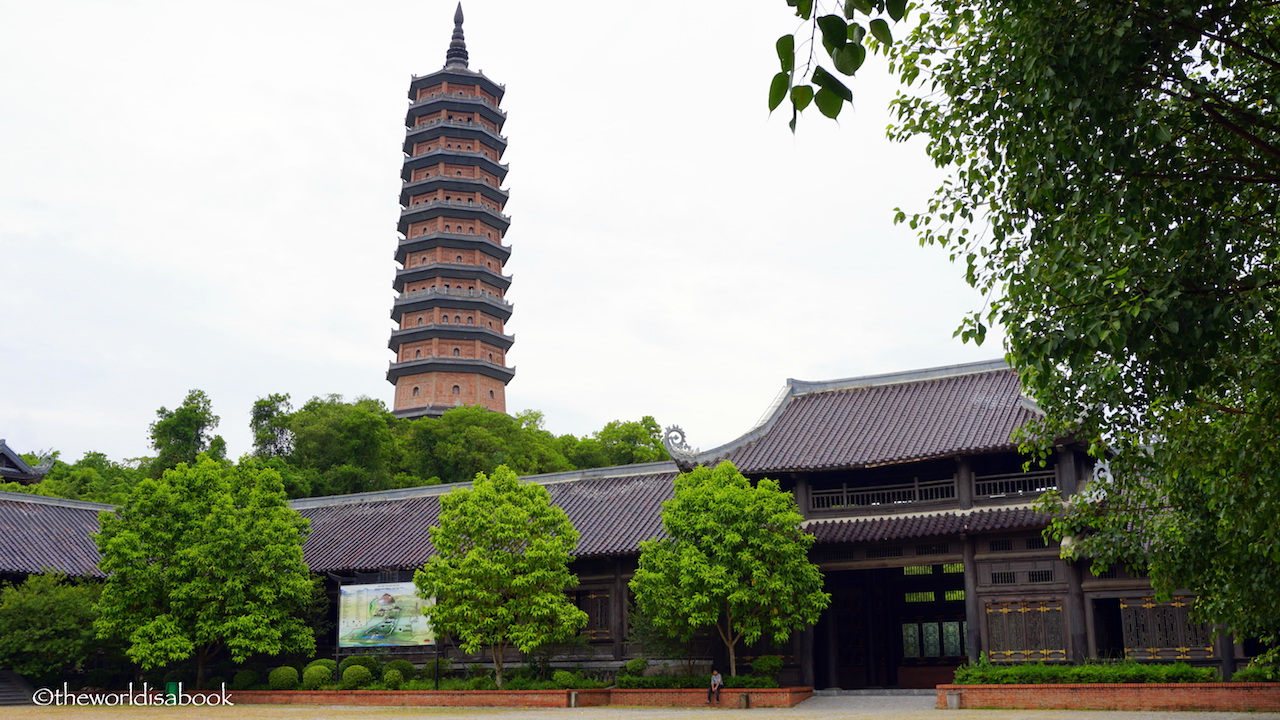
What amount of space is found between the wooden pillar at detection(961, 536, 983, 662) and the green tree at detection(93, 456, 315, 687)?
16.9 metres

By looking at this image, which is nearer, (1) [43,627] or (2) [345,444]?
(1) [43,627]

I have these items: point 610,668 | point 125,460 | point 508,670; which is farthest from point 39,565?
point 125,460

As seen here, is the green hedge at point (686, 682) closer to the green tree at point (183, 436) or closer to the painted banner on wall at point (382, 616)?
the painted banner on wall at point (382, 616)

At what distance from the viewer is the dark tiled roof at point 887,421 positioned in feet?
88.2

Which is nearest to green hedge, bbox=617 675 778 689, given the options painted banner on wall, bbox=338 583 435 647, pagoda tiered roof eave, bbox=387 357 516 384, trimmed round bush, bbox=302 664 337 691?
painted banner on wall, bbox=338 583 435 647

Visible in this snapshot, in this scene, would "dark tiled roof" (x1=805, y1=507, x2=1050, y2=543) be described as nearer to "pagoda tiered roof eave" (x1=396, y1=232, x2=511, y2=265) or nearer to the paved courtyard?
the paved courtyard

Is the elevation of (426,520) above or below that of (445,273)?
below

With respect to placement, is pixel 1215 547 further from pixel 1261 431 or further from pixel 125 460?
pixel 125 460

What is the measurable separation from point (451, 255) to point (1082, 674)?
164ft

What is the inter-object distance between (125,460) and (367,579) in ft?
131

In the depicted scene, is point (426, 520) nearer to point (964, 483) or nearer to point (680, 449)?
point (680, 449)

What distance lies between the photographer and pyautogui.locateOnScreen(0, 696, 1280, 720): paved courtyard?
20625mm

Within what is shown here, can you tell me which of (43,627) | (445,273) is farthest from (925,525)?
(445,273)

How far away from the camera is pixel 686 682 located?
25.7m
